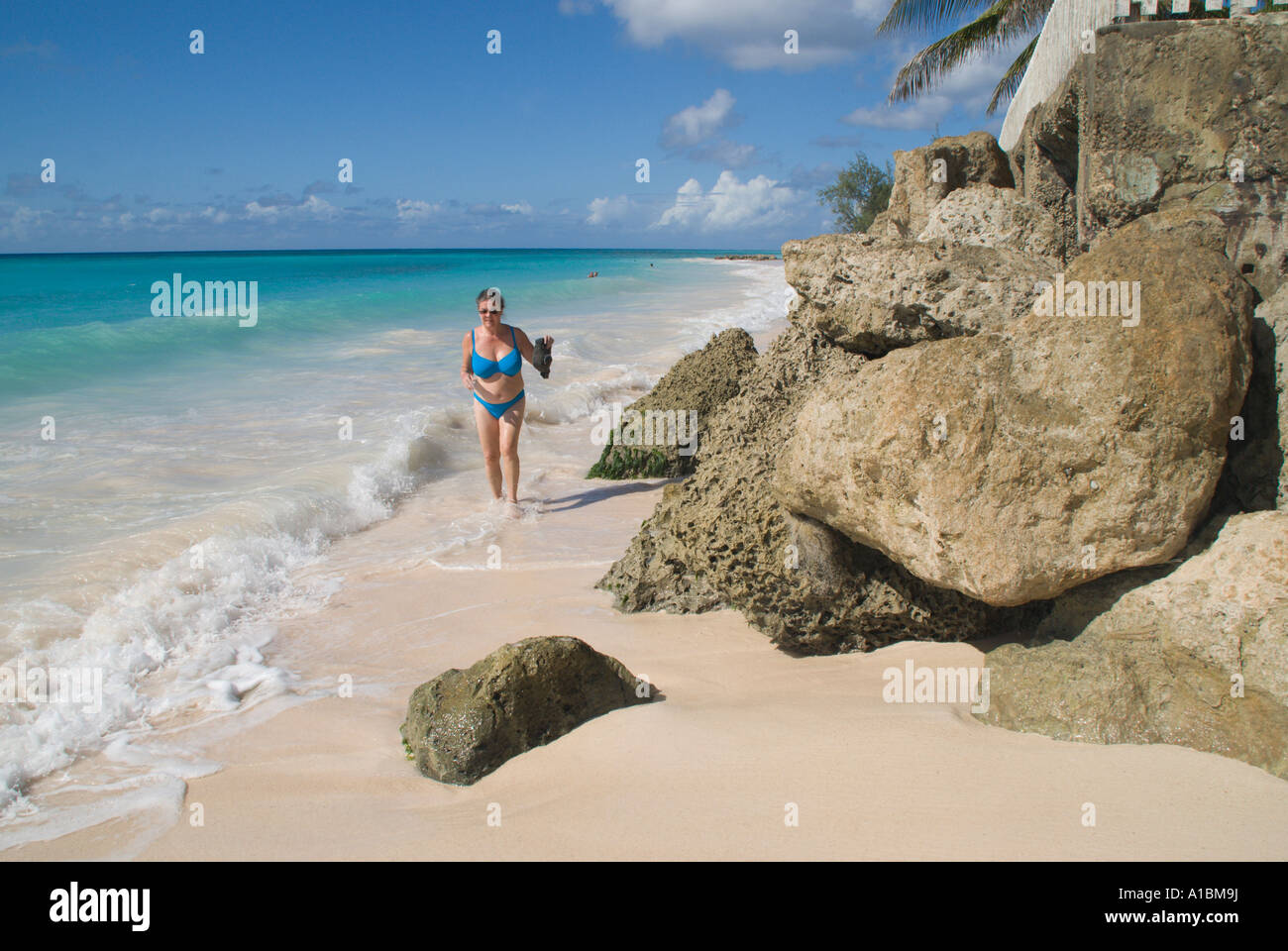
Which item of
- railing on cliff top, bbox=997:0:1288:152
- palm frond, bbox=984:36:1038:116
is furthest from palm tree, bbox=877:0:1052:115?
railing on cliff top, bbox=997:0:1288:152

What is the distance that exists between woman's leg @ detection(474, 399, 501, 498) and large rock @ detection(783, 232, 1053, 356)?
3314 mm

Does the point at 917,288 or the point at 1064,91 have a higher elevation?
the point at 1064,91

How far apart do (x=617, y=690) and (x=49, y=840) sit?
199 centimetres

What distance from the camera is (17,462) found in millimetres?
7848

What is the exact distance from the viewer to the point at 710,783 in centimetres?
261

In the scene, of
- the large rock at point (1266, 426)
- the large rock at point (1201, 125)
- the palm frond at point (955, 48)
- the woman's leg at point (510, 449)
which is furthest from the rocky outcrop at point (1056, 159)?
the palm frond at point (955, 48)

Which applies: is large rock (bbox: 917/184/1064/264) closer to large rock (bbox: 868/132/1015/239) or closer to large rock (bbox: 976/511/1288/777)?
large rock (bbox: 868/132/1015/239)

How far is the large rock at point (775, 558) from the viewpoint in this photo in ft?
11.0

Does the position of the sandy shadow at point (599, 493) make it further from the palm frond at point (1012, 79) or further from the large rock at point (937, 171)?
the palm frond at point (1012, 79)

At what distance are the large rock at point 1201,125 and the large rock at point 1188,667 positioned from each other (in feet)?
4.40

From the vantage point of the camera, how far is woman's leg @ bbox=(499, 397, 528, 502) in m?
6.41
